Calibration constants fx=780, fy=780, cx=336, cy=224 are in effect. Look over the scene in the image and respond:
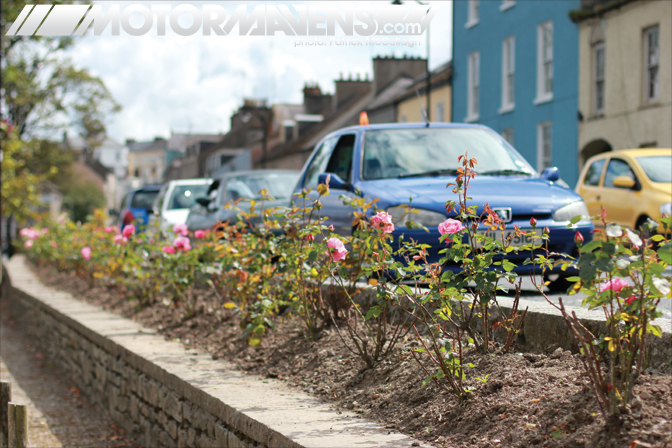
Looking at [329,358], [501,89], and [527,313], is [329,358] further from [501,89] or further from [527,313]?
[501,89]

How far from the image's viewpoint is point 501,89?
92.5 ft

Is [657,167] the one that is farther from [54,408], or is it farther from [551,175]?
[54,408]

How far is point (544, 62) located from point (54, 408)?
21.7 metres

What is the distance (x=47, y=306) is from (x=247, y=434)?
279 inches

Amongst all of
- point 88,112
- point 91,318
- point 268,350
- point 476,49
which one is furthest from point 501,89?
point 268,350

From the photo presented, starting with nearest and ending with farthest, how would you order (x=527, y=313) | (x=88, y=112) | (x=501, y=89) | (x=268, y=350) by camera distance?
(x=527, y=313) → (x=268, y=350) → (x=501, y=89) → (x=88, y=112)

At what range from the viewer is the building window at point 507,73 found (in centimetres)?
2770

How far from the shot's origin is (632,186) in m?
10.5

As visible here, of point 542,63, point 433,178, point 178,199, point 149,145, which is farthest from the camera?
point 149,145

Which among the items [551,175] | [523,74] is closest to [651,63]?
[523,74]

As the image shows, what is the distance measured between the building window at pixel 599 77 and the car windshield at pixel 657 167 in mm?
12318

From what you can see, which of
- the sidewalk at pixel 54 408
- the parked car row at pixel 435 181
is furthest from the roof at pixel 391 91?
the sidewalk at pixel 54 408

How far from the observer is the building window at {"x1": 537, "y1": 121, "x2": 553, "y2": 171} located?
2533 cm

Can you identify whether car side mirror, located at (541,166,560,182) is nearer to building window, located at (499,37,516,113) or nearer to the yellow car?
the yellow car
